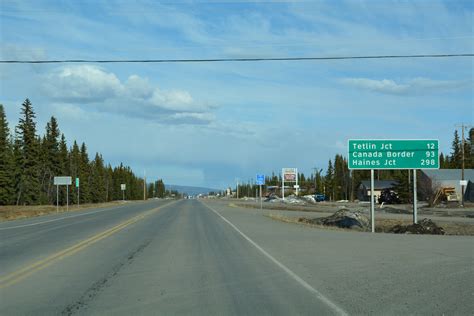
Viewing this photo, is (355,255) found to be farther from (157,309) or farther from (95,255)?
(157,309)

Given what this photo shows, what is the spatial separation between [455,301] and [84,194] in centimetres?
10041

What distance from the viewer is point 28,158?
80500 mm

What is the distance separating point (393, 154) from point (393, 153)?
5 centimetres

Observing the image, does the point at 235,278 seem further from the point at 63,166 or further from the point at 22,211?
the point at 63,166

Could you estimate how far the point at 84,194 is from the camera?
102688mm

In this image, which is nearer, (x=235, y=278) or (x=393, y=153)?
(x=235, y=278)

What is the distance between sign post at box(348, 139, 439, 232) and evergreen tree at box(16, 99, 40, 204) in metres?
63.5

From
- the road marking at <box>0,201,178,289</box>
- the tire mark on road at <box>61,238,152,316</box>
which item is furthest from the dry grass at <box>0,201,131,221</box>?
the tire mark on road at <box>61,238,152,316</box>

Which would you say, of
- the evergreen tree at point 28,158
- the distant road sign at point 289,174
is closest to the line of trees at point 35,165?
the evergreen tree at point 28,158

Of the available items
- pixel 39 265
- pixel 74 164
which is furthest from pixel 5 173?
pixel 39 265

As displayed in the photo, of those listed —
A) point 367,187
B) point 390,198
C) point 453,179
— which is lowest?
point 390,198

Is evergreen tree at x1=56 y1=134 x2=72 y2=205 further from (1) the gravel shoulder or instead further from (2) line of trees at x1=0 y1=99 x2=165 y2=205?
(1) the gravel shoulder

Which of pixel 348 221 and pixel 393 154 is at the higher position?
pixel 393 154

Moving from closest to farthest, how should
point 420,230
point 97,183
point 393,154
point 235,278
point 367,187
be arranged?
point 235,278 → point 420,230 → point 393,154 → point 97,183 → point 367,187
